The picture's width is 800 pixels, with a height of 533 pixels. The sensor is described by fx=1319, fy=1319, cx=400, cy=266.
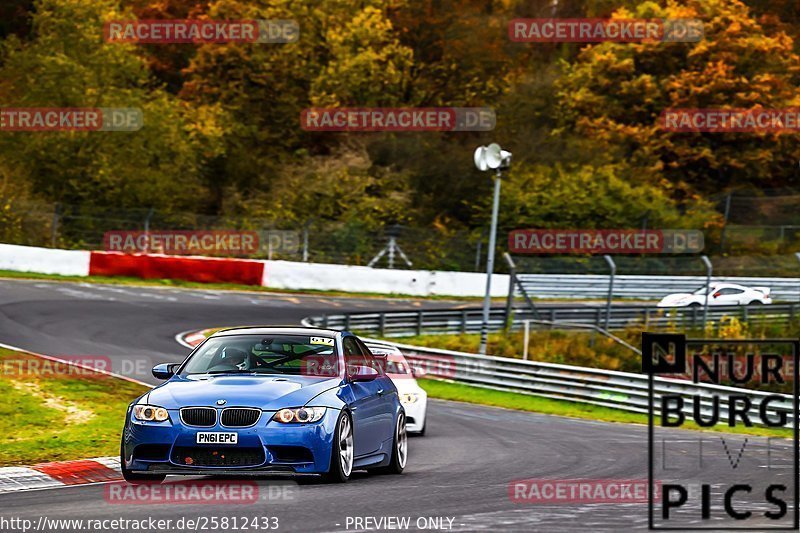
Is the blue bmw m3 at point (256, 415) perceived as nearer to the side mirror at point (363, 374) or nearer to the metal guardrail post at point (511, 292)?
the side mirror at point (363, 374)

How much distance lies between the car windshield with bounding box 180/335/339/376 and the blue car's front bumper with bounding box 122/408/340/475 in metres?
1.01

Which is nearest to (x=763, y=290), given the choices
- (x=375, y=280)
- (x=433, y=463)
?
(x=375, y=280)

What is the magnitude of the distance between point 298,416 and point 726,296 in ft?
88.7

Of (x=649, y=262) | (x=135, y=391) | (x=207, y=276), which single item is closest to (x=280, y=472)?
(x=135, y=391)

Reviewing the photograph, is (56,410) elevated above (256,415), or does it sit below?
below

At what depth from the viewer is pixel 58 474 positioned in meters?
11.9

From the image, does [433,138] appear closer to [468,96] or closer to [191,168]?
[468,96]

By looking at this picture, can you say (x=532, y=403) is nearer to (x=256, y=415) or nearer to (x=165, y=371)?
(x=165, y=371)

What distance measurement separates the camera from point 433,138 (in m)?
54.6

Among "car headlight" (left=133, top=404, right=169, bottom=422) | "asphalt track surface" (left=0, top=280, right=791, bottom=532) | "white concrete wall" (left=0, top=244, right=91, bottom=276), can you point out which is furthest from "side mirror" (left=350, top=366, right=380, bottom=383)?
"white concrete wall" (left=0, top=244, right=91, bottom=276)

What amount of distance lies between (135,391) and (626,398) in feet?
31.5

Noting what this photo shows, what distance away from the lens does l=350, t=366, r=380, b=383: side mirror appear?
11.5m

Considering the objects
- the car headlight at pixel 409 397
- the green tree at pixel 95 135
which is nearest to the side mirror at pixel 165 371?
the car headlight at pixel 409 397

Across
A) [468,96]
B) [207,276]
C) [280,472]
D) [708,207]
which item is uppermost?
[468,96]
